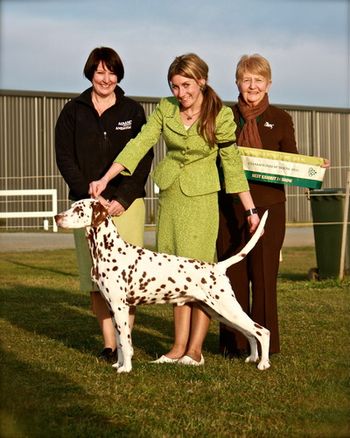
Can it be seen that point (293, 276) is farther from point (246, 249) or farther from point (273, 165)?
point (246, 249)

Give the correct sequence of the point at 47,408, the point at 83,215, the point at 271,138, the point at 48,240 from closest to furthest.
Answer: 1. the point at 47,408
2. the point at 83,215
3. the point at 271,138
4. the point at 48,240

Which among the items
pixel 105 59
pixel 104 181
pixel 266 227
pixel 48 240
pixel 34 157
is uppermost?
pixel 34 157

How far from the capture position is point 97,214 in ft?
23.5

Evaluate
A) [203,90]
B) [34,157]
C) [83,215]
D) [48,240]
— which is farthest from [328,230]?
[34,157]

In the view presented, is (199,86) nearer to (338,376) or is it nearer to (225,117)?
(225,117)

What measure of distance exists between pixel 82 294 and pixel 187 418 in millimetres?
7757

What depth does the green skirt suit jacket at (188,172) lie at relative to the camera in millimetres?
7465

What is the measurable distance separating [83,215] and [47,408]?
1604mm

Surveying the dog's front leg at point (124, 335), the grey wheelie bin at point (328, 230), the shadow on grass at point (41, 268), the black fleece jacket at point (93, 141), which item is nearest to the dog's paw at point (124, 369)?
the dog's front leg at point (124, 335)

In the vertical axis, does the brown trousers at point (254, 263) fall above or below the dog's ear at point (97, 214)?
below

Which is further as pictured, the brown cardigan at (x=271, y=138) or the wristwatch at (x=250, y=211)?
the brown cardigan at (x=271, y=138)

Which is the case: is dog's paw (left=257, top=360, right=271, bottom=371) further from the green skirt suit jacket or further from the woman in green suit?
the green skirt suit jacket

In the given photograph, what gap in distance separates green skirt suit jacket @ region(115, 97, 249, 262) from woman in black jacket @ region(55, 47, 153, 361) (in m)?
0.31

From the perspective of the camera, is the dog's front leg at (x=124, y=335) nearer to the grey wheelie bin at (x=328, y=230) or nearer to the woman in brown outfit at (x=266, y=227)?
the woman in brown outfit at (x=266, y=227)
